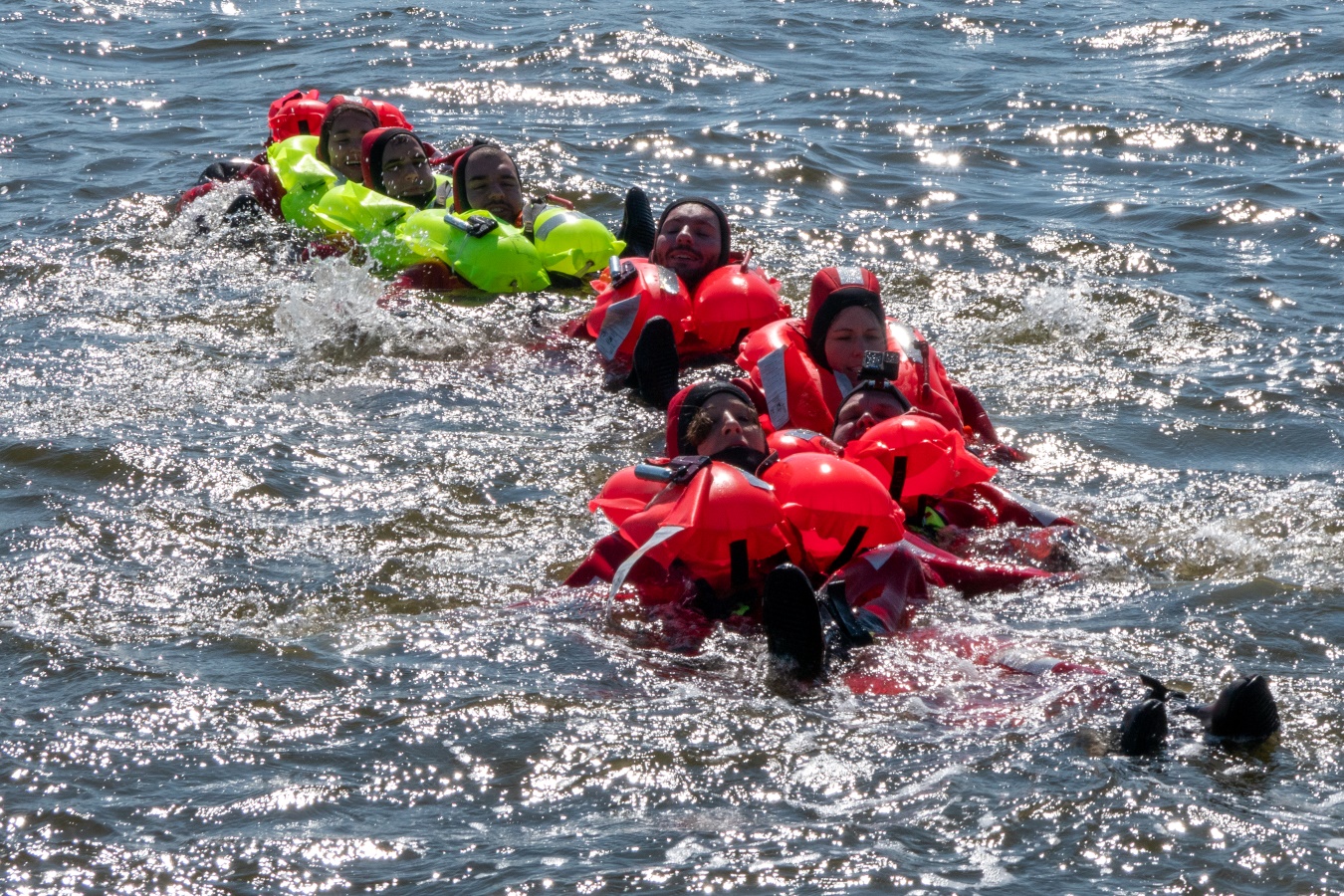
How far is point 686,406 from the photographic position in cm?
691

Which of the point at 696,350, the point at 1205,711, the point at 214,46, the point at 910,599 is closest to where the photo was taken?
the point at 1205,711

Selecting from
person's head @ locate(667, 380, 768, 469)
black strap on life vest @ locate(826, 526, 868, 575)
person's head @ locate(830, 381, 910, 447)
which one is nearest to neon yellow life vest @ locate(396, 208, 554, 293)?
person's head @ locate(667, 380, 768, 469)

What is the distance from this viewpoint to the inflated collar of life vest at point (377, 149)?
11906mm

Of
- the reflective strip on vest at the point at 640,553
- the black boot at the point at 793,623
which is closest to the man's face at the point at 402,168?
the reflective strip on vest at the point at 640,553

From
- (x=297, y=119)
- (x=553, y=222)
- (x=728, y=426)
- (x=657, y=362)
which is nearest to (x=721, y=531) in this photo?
(x=728, y=426)

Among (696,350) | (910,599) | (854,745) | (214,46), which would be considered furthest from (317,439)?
(214,46)

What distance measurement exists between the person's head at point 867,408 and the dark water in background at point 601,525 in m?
1.08

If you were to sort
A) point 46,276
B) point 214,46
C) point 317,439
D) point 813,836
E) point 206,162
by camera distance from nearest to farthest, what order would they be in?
point 813,836, point 317,439, point 46,276, point 206,162, point 214,46

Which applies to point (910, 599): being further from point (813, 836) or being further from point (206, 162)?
point (206, 162)

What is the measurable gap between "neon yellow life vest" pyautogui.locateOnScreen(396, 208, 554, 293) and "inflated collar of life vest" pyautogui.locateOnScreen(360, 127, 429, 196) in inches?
44.6

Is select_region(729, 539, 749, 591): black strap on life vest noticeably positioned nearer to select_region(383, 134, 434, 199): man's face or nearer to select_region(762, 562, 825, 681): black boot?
select_region(762, 562, 825, 681): black boot

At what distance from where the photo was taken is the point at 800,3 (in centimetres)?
2139

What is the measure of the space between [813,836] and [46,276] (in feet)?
28.4

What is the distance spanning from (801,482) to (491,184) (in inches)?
231
